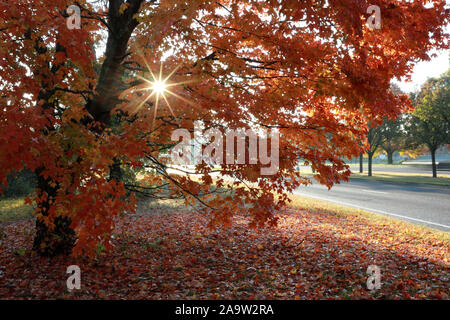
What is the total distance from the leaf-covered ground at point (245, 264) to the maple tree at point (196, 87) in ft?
3.65

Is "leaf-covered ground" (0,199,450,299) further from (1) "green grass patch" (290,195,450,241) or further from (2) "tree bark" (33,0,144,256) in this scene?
(2) "tree bark" (33,0,144,256)

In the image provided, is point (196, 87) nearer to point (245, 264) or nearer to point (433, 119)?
point (245, 264)

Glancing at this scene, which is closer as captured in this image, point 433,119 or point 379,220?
point 379,220

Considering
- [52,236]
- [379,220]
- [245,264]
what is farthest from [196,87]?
[379,220]

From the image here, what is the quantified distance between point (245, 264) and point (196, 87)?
12.7 feet

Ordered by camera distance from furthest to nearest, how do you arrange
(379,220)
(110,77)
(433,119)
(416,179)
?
(433,119) → (416,179) → (379,220) → (110,77)

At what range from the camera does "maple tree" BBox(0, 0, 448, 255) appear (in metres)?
3.67

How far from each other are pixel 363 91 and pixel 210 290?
415 centimetres

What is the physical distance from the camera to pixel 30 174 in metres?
16.7

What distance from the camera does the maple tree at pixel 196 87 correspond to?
3672mm

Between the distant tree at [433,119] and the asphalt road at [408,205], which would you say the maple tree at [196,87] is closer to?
the asphalt road at [408,205]

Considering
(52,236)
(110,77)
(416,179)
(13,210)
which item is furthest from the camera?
(416,179)

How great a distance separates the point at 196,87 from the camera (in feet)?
17.3

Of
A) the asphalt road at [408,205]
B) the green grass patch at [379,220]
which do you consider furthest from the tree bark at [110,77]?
the asphalt road at [408,205]
